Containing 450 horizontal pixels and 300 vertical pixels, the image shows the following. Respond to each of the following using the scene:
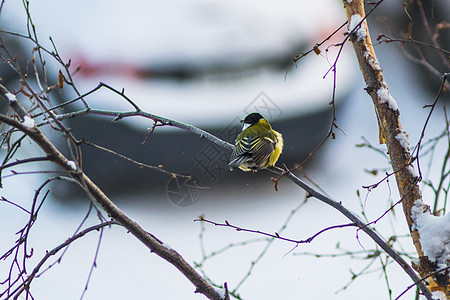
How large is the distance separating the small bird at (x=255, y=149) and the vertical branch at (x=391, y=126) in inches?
27.5

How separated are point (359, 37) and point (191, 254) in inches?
72.5

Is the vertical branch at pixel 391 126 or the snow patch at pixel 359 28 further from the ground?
the snow patch at pixel 359 28

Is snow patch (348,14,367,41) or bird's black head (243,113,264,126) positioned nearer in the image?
snow patch (348,14,367,41)

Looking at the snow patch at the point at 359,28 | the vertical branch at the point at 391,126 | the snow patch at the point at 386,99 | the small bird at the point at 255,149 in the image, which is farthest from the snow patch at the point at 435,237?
the small bird at the point at 255,149

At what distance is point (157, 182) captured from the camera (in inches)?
140

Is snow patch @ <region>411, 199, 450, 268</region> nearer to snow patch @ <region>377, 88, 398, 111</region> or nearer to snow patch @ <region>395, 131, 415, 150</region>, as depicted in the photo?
snow patch @ <region>395, 131, 415, 150</region>

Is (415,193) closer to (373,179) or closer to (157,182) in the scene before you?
(373,179)

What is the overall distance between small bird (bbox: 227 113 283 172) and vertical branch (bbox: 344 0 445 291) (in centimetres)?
70

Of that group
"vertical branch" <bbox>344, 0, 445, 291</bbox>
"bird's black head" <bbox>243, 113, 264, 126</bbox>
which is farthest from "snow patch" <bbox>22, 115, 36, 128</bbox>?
"bird's black head" <bbox>243, 113, 264, 126</bbox>

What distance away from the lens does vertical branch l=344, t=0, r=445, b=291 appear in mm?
1437

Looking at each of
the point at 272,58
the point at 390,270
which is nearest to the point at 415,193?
the point at 390,270

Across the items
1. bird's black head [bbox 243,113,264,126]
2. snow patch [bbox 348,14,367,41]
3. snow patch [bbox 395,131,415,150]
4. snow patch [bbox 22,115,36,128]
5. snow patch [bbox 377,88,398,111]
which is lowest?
snow patch [bbox 22,115,36,128]

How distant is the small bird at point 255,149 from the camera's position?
2213 millimetres

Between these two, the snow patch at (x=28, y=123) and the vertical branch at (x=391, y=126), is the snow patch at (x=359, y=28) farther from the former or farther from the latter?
the snow patch at (x=28, y=123)
